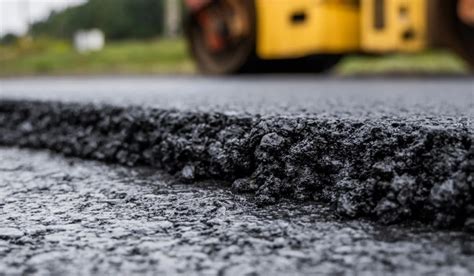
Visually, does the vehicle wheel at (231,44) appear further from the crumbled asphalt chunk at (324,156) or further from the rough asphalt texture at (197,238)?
the rough asphalt texture at (197,238)

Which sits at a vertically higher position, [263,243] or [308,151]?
[308,151]

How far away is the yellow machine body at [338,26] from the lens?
355 centimetres

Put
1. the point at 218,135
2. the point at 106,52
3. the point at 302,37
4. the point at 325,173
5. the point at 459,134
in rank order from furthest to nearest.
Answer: the point at 106,52, the point at 302,37, the point at 218,135, the point at 325,173, the point at 459,134

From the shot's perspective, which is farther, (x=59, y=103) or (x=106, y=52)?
(x=106, y=52)

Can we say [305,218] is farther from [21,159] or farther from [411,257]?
[21,159]

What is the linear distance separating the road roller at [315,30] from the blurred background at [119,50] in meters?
0.44

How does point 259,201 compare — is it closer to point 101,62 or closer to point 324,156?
point 324,156

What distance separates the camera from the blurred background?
6.88m

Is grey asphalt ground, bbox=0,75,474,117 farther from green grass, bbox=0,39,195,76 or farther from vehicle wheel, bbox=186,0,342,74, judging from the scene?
green grass, bbox=0,39,195,76

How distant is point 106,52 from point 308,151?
40.3 ft

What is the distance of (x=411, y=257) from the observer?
802mm

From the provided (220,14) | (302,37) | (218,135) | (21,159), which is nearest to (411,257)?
(218,135)

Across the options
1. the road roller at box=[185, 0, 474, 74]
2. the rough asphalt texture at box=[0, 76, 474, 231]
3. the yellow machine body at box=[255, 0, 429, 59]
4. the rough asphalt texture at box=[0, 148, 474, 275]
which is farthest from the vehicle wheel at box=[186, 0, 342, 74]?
the rough asphalt texture at box=[0, 148, 474, 275]

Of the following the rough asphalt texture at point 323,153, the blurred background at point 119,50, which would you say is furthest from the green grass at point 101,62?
the rough asphalt texture at point 323,153
